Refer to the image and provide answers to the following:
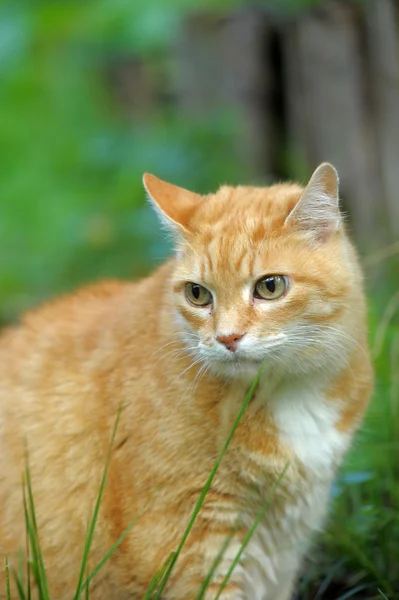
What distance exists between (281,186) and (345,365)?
625 mm

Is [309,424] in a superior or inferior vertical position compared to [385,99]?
inferior

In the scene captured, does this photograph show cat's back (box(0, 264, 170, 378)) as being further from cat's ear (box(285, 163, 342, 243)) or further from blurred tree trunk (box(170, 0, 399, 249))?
blurred tree trunk (box(170, 0, 399, 249))

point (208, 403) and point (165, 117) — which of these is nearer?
point (208, 403)

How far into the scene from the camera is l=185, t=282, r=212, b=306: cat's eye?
9.29 feet

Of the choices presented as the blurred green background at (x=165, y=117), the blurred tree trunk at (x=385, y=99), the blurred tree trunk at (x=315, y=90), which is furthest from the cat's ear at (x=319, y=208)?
the blurred tree trunk at (x=385, y=99)

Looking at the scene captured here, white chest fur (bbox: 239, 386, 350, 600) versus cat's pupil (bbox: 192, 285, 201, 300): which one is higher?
cat's pupil (bbox: 192, 285, 201, 300)

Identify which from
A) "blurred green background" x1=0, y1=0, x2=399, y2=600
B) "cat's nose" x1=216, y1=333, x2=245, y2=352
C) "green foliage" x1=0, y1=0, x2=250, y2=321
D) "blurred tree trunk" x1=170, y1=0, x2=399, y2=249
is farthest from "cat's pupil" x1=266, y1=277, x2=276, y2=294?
"green foliage" x1=0, y1=0, x2=250, y2=321

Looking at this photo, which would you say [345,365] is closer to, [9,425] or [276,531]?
[276,531]

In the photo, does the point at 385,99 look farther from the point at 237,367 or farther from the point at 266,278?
the point at 237,367

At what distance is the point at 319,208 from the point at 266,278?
0.26 metres

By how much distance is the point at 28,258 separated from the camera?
265 inches

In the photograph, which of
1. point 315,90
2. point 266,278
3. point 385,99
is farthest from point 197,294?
point 315,90

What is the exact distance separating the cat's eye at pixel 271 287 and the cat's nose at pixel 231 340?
150 mm

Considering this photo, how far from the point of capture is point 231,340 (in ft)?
8.70
